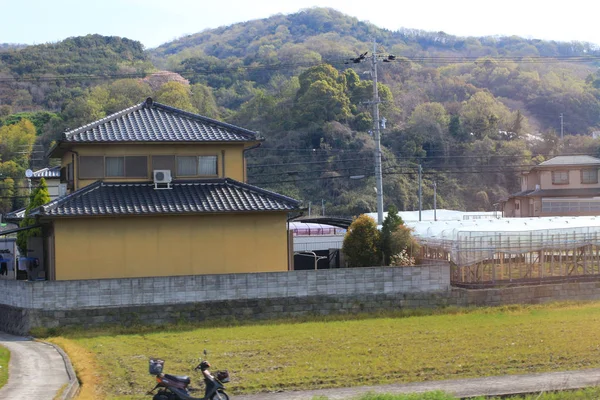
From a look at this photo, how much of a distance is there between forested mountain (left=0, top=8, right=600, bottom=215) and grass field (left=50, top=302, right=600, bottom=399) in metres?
21.9

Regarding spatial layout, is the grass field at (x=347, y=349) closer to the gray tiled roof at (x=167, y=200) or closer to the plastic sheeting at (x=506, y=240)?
the plastic sheeting at (x=506, y=240)

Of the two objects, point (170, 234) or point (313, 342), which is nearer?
point (313, 342)

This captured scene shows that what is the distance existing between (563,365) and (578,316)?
728 cm

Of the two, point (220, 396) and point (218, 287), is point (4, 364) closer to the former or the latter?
point (220, 396)

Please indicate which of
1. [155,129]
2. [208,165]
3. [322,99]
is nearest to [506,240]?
[208,165]

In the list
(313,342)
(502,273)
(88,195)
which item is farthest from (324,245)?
(313,342)

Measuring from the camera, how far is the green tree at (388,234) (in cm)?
2691

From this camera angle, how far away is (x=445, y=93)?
322ft

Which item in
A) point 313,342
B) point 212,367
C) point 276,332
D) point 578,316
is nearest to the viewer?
point 212,367

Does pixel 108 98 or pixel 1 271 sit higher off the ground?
pixel 108 98

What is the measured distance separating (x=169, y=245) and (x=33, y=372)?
8.62 metres

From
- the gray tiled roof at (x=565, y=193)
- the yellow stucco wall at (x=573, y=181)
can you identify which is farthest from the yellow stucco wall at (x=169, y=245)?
the yellow stucco wall at (x=573, y=181)

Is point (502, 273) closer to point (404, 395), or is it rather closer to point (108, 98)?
point (404, 395)

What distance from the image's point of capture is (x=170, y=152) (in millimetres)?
25547
